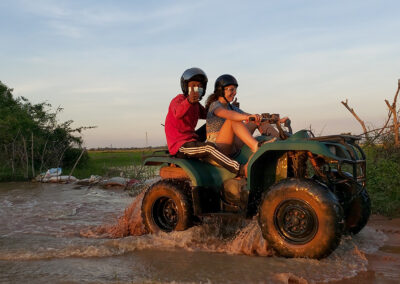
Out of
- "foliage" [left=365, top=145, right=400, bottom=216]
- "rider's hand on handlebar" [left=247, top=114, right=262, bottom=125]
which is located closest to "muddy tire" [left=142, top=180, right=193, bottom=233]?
"rider's hand on handlebar" [left=247, top=114, right=262, bottom=125]

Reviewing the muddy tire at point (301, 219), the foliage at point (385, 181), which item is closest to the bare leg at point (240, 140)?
the muddy tire at point (301, 219)

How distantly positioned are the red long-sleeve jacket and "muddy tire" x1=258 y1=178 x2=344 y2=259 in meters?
1.78

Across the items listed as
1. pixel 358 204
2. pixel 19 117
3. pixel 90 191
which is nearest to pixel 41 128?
pixel 19 117

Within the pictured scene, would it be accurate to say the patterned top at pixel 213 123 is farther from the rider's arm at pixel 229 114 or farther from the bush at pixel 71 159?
the bush at pixel 71 159

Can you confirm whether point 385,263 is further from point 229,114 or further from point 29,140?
point 29,140

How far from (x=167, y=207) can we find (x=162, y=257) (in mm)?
1158

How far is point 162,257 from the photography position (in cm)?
475

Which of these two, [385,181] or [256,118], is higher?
[256,118]

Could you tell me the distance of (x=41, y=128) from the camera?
80.0 feet

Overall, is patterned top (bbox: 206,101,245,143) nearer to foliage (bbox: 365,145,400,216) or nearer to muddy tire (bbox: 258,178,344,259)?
muddy tire (bbox: 258,178,344,259)

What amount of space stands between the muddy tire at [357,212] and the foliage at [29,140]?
1353cm

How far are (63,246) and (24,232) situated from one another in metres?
1.63

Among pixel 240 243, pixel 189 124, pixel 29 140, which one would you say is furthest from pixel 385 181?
pixel 29 140

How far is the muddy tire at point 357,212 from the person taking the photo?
17.1 ft
